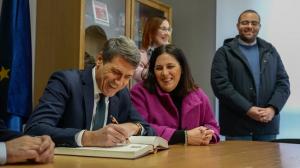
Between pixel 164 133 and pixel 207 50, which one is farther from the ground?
pixel 207 50

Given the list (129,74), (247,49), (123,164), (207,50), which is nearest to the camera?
(123,164)

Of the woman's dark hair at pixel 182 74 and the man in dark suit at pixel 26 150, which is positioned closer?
the man in dark suit at pixel 26 150

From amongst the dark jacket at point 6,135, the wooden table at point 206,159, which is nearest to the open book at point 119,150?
the wooden table at point 206,159

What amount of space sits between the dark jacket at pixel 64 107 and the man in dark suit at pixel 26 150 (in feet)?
0.86

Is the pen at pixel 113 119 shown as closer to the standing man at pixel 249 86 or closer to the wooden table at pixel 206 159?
the wooden table at pixel 206 159

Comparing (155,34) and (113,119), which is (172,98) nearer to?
(113,119)

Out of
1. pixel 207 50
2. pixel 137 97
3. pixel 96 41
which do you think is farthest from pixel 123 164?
pixel 207 50

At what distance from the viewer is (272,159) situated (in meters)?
1.75

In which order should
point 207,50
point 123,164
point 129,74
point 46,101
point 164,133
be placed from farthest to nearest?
point 207,50 < point 164,133 < point 129,74 < point 46,101 < point 123,164

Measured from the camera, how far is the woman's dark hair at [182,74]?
2.48 m

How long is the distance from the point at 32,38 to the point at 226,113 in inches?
60.9

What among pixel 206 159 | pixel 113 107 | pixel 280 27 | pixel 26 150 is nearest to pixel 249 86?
pixel 280 27

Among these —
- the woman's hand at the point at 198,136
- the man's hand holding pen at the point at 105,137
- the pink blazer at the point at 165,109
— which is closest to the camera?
Result: the man's hand holding pen at the point at 105,137

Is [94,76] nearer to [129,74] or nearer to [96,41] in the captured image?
[129,74]
